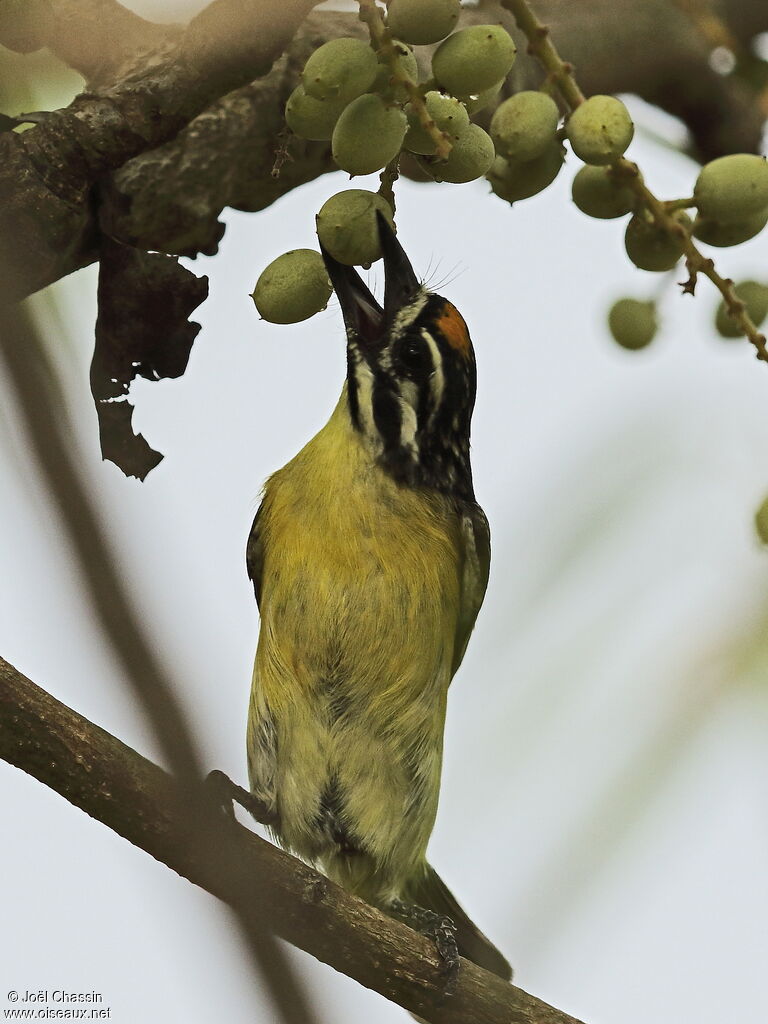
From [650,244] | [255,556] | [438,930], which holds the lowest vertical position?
[438,930]

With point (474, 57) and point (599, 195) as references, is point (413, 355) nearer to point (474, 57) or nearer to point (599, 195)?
point (599, 195)

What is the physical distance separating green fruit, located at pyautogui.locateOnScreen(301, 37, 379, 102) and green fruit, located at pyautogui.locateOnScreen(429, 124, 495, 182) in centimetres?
25

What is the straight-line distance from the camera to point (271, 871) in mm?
2732

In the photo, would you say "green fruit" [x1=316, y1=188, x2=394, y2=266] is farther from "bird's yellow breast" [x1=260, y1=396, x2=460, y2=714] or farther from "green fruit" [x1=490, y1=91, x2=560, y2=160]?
"bird's yellow breast" [x1=260, y1=396, x2=460, y2=714]

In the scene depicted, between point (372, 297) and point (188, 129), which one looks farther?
point (372, 297)

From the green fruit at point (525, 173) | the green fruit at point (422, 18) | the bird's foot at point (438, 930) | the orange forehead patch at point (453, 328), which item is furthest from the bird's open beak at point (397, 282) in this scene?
the bird's foot at point (438, 930)

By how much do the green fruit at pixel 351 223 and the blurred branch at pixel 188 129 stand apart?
0.39m

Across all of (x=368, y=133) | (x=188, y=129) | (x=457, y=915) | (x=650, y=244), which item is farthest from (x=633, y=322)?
(x=457, y=915)

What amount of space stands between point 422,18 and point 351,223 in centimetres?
53

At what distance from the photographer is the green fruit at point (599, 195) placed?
2.89 meters

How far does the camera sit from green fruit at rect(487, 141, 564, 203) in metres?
2.88

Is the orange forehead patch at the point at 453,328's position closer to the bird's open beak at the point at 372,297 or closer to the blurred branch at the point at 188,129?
the bird's open beak at the point at 372,297

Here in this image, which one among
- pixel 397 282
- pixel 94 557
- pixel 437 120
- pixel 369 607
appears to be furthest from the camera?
pixel 369 607

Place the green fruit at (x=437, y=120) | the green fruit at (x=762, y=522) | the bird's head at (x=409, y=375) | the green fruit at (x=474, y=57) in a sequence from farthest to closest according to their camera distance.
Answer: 1. the bird's head at (x=409, y=375)
2. the green fruit at (x=762, y=522)
3. the green fruit at (x=437, y=120)
4. the green fruit at (x=474, y=57)
